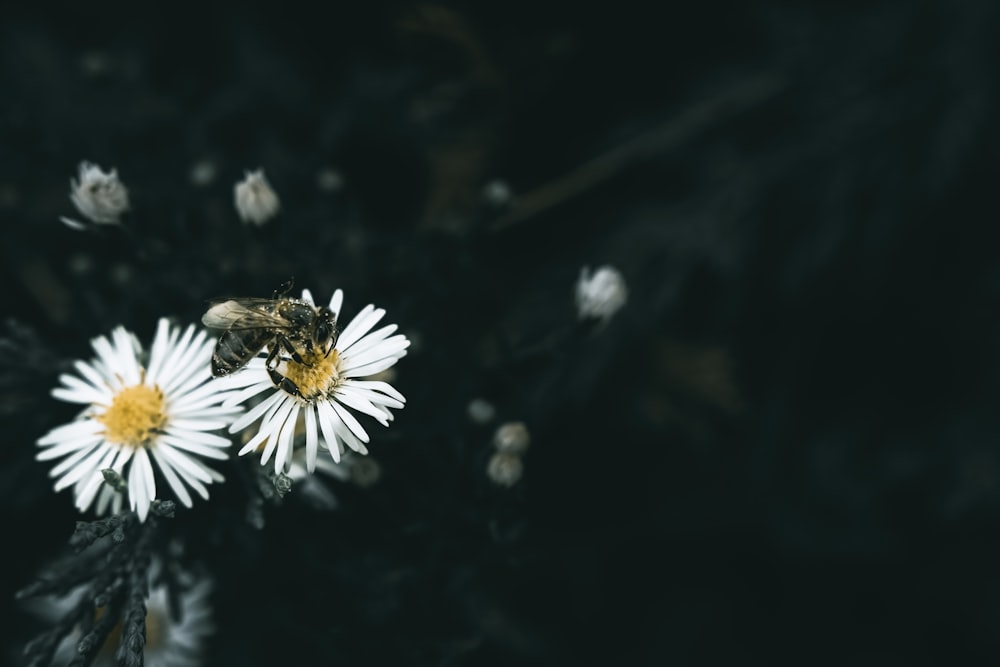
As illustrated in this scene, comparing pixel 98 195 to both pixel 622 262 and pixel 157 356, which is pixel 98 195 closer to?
pixel 157 356

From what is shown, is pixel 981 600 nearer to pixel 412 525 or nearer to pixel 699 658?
pixel 699 658

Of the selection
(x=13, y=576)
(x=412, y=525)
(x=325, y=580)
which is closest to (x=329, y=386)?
(x=412, y=525)

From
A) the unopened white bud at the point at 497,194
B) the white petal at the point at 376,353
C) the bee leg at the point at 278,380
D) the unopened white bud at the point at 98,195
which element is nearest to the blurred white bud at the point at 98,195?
the unopened white bud at the point at 98,195

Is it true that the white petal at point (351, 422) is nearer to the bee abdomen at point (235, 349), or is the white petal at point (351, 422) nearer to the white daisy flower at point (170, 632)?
the bee abdomen at point (235, 349)

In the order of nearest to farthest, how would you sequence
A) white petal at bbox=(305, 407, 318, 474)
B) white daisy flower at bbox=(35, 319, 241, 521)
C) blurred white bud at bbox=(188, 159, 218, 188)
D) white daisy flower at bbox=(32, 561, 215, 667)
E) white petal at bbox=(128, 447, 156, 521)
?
white petal at bbox=(305, 407, 318, 474)
white petal at bbox=(128, 447, 156, 521)
white daisy flower at bbox=(35, 319, 241, 521)
white daisy flower at bbox=(32, 561, 215, 667)
blurred white bud at bbox=(188, 159, 218, 188)

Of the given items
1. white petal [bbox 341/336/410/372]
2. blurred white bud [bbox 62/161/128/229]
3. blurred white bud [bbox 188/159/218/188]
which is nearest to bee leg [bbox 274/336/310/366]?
white petal [bbox 341/336/410/372]

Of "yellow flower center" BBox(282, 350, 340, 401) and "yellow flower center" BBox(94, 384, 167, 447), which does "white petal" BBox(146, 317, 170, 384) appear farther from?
"yellow flower center" BBox(282, 350, 340, 401)
